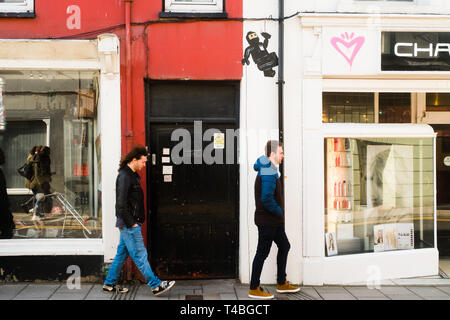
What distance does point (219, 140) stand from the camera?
7.05 meters

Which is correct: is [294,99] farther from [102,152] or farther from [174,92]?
[102,152]

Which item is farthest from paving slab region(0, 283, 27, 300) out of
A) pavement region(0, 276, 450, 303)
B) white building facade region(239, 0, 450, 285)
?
white building facade region(239, 0, 450, 285)

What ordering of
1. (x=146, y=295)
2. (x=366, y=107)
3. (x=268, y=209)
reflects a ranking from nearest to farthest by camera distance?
(x=268, y=209) < (x=146, y=295) < (x=366, y=107)

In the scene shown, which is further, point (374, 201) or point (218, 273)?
point (374, 201)

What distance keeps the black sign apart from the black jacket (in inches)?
157

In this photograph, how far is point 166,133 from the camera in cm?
698

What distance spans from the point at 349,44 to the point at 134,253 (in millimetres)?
4291

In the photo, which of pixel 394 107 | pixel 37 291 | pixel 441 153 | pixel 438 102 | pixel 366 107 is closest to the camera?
pixel 37 291

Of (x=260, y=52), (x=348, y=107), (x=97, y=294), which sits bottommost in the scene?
(x=97, y=294)

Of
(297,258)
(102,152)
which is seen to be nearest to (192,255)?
(297,258)

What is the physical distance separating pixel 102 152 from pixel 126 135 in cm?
46

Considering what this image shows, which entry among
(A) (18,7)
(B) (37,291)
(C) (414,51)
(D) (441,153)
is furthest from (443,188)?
(A) (18,7)

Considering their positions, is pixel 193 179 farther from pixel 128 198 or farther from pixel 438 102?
pixel 438 102

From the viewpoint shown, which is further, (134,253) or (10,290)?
(10,290)
